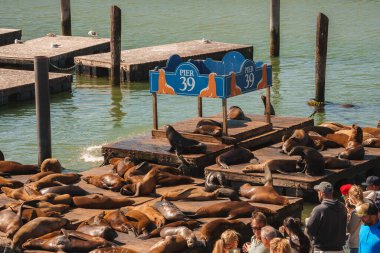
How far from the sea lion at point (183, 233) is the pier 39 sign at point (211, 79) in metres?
4.41

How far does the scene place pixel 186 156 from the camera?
13.6 metres

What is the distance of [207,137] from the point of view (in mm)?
14406

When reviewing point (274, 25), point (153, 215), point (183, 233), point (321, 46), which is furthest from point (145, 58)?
point (183, 233)

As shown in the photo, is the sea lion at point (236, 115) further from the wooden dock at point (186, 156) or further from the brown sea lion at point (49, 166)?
the brown sea lion at point (49, 166)

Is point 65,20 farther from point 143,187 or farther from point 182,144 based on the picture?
point 143,187

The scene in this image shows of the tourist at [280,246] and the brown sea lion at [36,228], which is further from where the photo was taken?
the brown sea lion at [36,228]

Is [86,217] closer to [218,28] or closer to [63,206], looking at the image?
[63,206]

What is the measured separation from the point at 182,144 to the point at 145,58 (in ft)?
39.9

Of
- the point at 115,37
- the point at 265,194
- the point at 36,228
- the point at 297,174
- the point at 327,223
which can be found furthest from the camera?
the point at 115,37

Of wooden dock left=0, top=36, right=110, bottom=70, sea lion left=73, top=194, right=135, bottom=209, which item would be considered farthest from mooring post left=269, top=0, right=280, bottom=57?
sea lion left=73, top=194, right=135, bottom=209

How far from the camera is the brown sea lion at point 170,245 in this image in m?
9.40

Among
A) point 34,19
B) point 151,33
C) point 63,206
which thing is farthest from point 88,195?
point 34,19

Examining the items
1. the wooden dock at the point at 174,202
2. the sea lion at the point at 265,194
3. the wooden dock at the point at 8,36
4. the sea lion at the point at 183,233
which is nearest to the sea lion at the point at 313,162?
the sea lion at the point at 265,194

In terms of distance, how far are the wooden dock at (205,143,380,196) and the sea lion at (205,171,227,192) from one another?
600mm
